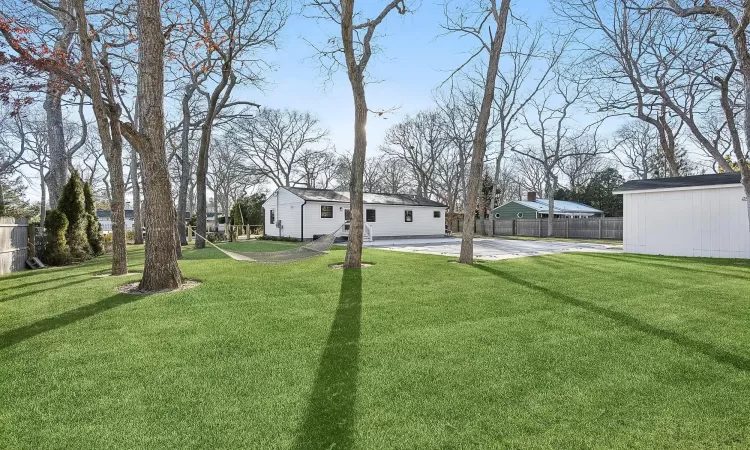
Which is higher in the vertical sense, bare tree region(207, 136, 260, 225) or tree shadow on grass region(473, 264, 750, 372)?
bare tree region(207, 136, 260, 225)

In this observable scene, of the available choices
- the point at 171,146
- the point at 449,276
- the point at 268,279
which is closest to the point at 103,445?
the point at 268,279

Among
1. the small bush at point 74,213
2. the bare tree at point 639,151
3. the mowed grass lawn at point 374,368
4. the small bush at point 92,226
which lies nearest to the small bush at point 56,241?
the small bush at point 74,213

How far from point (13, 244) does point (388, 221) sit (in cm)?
1397

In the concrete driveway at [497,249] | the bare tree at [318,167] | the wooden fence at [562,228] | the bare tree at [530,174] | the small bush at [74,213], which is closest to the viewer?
the small bush at [74,213]

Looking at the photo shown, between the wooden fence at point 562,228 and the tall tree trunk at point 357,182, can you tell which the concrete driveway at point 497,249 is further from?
the wooden fence at point 562,228

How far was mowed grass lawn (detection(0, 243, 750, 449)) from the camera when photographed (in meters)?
1.90

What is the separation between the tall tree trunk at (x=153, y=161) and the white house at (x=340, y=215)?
36.2 feet

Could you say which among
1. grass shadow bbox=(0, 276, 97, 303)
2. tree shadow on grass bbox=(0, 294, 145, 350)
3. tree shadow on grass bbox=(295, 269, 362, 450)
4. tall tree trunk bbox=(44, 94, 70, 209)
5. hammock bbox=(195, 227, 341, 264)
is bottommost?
tree shadow on grass bbox=(295, 269, 362, 450)

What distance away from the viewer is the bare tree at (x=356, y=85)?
296 inches

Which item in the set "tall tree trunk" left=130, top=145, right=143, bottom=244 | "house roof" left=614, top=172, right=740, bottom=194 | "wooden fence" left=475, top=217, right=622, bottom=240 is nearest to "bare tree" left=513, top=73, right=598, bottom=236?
"wooden fence" left=475, top=217, right=622, bottom=240

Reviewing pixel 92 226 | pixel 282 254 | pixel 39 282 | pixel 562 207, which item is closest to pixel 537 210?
pixel 562 207

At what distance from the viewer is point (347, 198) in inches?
728

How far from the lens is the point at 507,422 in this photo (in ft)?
6.54

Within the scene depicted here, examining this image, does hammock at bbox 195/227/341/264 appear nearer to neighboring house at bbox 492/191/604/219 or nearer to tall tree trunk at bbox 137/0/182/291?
tall tree trunk at bbox 137/0/182/291
